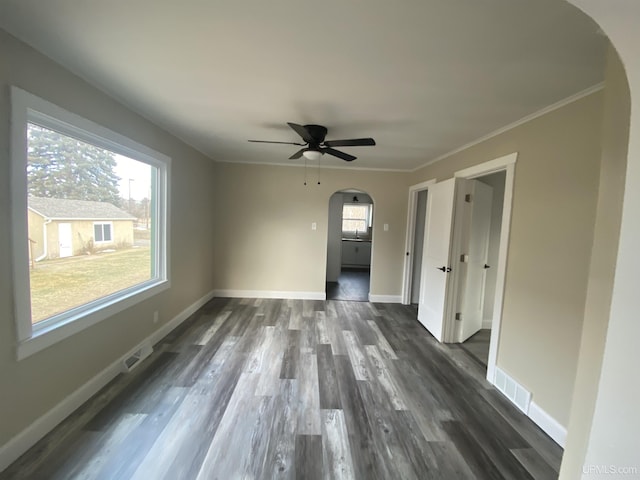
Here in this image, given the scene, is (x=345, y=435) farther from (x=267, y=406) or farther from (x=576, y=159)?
(x=576, y=159)

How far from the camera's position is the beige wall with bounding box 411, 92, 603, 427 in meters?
1.73

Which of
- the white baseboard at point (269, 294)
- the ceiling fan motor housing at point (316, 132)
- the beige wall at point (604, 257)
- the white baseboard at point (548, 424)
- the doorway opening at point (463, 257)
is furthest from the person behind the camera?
the white baseboard at point (269, 294)

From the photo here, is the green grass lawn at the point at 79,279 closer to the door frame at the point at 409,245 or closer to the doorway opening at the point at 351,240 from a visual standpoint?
the door frame at the point at 409,245

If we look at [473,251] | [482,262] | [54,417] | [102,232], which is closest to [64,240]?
[102,232]

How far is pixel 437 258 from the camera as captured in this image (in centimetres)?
349

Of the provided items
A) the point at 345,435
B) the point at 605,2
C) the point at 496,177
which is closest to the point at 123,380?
the point at 345,435

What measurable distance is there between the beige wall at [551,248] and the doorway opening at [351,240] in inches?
156

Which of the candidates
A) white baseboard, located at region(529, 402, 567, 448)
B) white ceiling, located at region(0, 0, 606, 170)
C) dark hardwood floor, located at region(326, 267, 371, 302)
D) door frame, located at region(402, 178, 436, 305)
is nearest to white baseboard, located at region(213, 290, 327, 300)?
dark hardwood floor, located at region(326, 267, 371, 302)

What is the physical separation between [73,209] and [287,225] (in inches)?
119

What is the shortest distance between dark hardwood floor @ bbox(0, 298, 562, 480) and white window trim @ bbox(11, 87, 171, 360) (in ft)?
2.01

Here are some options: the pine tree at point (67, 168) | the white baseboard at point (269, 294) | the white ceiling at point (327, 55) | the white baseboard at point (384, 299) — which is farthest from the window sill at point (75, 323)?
the white baseboard at point (384, 299)

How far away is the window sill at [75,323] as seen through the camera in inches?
61.6

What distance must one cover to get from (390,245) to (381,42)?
373cm

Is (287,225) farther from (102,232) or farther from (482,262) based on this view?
(482,262)
